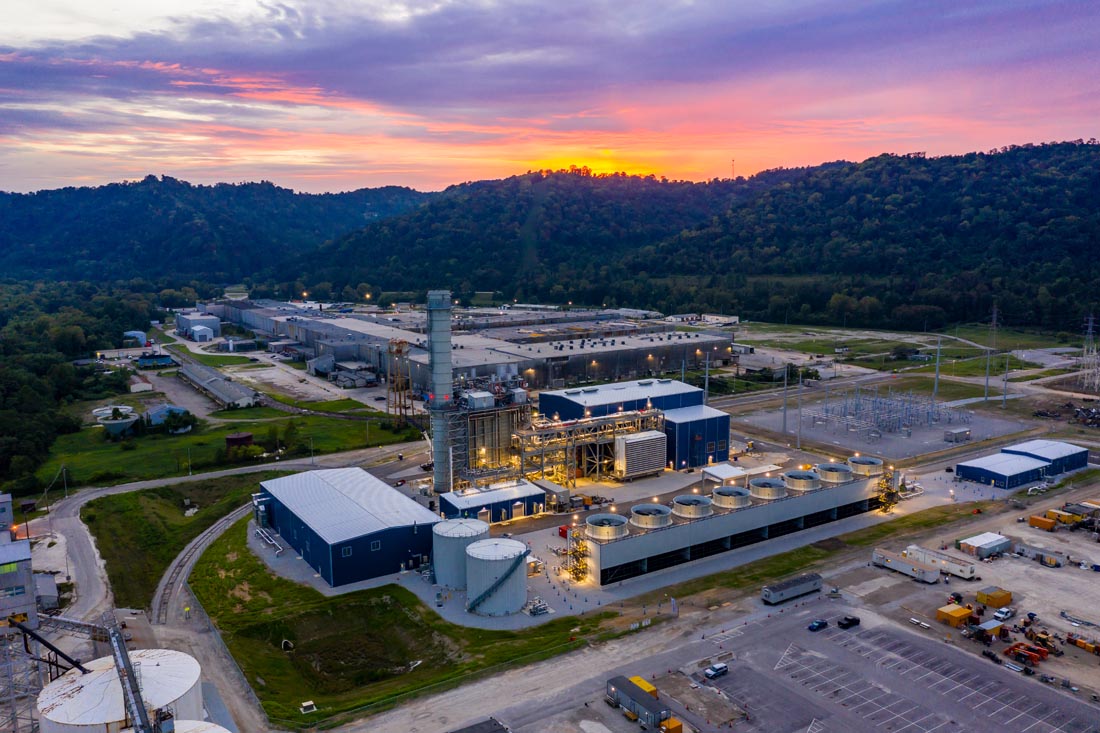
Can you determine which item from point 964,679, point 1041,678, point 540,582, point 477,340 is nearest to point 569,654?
point 540,582

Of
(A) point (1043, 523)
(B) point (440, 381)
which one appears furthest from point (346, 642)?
(A) point (1043, 523)

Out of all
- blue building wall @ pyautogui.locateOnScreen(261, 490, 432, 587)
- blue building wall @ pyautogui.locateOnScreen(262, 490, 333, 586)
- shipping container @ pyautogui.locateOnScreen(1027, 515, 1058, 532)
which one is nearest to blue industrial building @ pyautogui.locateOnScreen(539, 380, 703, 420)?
blue building wall @ pyautogui.locateOnScreen(261, 490, 432, 587)

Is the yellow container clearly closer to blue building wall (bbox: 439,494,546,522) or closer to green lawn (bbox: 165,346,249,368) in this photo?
blue building wall (bbox: 439,494,546,522)

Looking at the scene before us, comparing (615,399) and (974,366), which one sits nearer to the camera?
(615,399)

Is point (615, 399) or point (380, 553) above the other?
point (615, 399)

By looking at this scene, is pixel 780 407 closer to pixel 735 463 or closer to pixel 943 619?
pixel 735 463

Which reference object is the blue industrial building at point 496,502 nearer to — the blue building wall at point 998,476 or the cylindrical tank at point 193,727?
the cylindrical tank at point 193,727

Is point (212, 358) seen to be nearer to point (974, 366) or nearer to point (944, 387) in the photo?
point (944, 387)
